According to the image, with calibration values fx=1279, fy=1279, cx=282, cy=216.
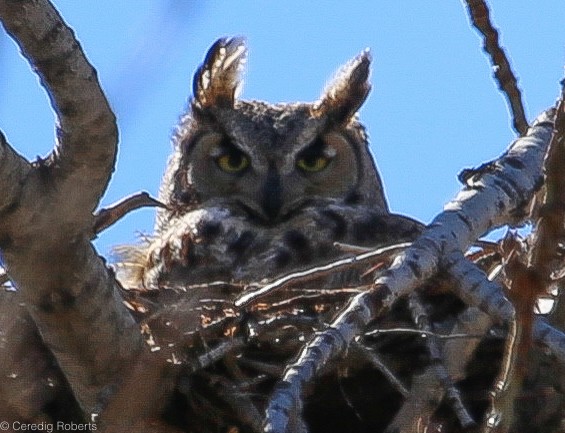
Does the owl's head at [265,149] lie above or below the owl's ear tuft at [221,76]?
below

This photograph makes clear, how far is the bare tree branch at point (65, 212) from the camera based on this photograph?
2.11 m

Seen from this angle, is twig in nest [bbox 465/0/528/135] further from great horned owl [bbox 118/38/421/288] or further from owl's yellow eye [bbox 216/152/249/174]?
owl's yellow eye [bbox 216/152/249/174]

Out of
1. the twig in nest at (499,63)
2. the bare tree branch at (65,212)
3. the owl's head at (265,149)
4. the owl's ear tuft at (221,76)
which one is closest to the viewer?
the bare tree branch at (65,212)

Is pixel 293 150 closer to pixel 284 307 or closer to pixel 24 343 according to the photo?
pixel 284 307

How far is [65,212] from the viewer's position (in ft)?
7.37

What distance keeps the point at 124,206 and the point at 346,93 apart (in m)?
2.15

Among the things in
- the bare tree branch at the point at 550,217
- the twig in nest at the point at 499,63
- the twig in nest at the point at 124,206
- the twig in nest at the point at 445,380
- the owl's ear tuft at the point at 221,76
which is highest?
the owl's ear tuft at the point at 221,76

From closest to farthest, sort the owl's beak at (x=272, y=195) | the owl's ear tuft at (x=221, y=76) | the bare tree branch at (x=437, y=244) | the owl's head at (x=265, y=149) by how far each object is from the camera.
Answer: the bare tree branch at (x=437, y=244) → the owl's beak at (x=272, y=195) → the owl's head at (x=265, y=149) → the owl's ear tuft at (x=221, y=76)

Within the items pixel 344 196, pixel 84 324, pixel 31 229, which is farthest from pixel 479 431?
pixel 344 196

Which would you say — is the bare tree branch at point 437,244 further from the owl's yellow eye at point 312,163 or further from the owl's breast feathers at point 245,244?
the owl's yellow eye at point 312,163

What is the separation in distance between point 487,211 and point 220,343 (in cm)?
83

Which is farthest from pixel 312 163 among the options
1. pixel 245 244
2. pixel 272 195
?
pixel 245 244

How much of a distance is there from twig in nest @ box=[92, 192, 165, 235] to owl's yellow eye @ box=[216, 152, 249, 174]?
1702 millimetres

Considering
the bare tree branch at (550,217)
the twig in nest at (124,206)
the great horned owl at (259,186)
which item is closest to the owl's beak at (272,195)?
the great horned owl at (259,186)
